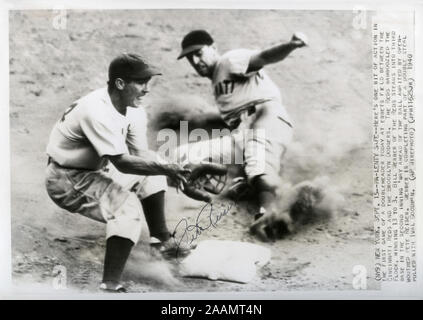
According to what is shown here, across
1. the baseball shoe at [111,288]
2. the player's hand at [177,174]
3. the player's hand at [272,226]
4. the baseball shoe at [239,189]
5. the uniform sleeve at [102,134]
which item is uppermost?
the uniform sleeve at [102,134]

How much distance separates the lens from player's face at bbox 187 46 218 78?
51.9 inches

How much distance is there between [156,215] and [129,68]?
46 cm

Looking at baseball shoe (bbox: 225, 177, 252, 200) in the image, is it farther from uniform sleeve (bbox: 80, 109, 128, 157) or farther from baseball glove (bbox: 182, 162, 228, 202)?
uniform sleeve (bbox: 80, 109, 128, 157)

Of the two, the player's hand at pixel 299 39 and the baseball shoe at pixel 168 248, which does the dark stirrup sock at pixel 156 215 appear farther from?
the player's hand at pixel 299 39

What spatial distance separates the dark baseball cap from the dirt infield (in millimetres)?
23

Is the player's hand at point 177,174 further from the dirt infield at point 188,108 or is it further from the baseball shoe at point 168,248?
the baseball shoe at point 168,248

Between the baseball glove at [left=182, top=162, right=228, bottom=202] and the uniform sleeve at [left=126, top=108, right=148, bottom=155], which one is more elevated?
the uniform sleeve at [left=126, top=108, right=148, bottom=155]

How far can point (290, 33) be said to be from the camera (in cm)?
133

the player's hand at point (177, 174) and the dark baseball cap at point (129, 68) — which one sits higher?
the dark baseball cap at point (129, 68)
